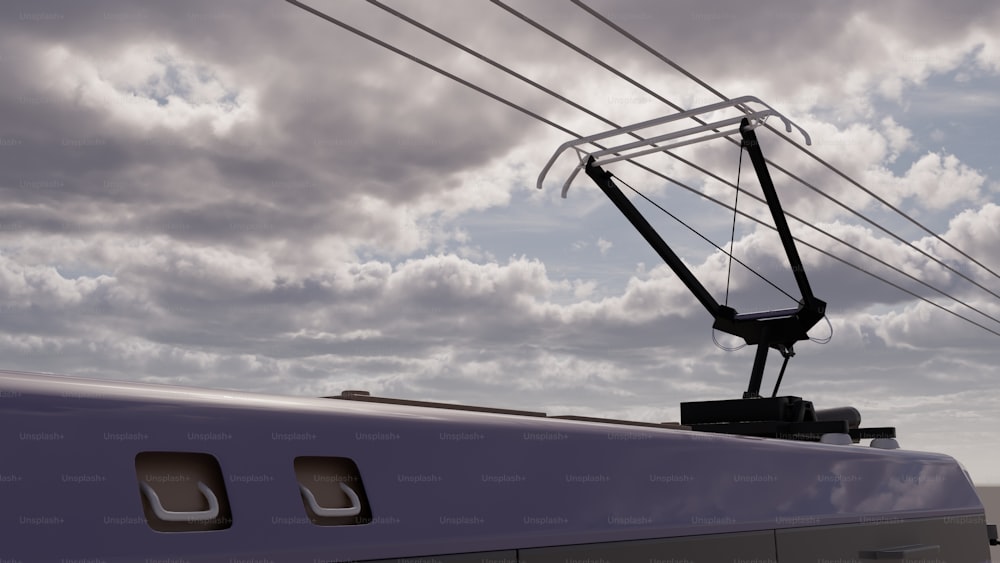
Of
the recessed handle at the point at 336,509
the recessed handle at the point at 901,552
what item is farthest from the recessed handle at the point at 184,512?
the recessed handle at the point at 901,552

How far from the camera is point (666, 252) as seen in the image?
5.90 m

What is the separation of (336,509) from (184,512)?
1.20 feet

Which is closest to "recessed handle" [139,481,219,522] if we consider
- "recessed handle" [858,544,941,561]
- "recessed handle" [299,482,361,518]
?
"recessed handle" [299,482,361,518]

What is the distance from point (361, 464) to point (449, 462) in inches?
10.8

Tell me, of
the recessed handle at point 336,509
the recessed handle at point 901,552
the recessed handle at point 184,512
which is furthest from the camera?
the recessed handle at point 901,552

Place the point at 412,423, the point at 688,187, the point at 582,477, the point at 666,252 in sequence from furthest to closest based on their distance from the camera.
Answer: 1. the point at 688,187
2. the point at 666,252
3. the point at 582,477
4. the point at 412,423

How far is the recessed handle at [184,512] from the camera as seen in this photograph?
1850mm

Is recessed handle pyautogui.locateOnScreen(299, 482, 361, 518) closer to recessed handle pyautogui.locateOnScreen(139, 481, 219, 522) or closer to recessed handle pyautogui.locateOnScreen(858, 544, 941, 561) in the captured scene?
recessed handle pyautogui.locateOnScreen(139, 481, 219, 522)

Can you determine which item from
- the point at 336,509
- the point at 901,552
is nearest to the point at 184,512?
the point at 336,509

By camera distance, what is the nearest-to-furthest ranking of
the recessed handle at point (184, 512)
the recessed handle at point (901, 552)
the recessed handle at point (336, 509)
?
the recessed handle at point (184, 512) < the recessed handle at point (336, 509) < the recessed handle at point (901, 552)

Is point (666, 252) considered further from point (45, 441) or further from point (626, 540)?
point (45, 441)

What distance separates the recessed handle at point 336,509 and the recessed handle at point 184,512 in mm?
220

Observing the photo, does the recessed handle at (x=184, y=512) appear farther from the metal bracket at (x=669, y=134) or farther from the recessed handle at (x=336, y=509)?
the metal bracket at (x=669, y=134)

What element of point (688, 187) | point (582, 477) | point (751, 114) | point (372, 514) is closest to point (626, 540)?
point (582, 477)
